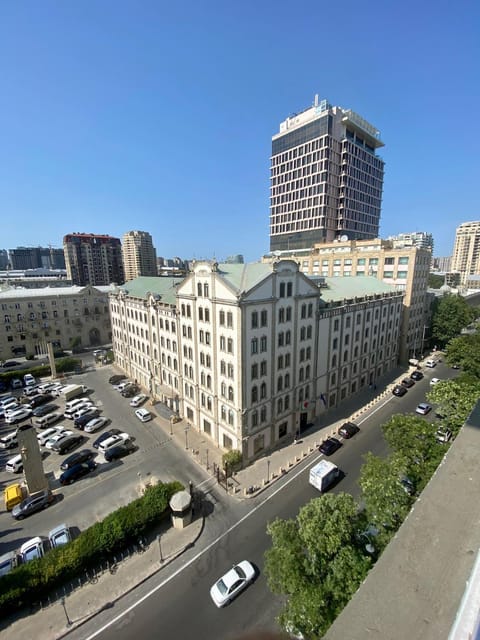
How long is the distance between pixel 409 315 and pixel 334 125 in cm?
8417

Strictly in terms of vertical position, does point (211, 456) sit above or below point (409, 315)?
below

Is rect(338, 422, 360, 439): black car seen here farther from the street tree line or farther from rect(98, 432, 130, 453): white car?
rect(98, 432, 130, 453): white car

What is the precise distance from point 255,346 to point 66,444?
31704mm

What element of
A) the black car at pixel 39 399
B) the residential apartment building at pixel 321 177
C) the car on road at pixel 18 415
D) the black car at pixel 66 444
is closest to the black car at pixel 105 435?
the black car at pixel 66 444

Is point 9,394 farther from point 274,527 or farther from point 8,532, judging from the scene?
point 274,527

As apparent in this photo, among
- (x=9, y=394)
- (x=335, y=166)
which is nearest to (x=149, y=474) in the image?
(x=9, y=394)

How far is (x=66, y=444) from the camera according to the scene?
1613 inches

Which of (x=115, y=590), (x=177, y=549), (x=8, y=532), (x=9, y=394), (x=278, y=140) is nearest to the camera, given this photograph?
(x=115, y=590)

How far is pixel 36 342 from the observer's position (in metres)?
83.4

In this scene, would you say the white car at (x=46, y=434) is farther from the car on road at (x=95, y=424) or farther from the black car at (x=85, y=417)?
the car on road at (x=95, y=424)

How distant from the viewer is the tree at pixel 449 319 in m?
75.9

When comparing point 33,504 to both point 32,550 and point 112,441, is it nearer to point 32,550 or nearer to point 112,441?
point 32,550

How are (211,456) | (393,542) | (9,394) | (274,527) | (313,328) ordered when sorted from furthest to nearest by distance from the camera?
(9,394)
(313,328)
(211,456)
(274,527)
(393,542)

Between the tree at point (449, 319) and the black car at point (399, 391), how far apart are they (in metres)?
32.0
